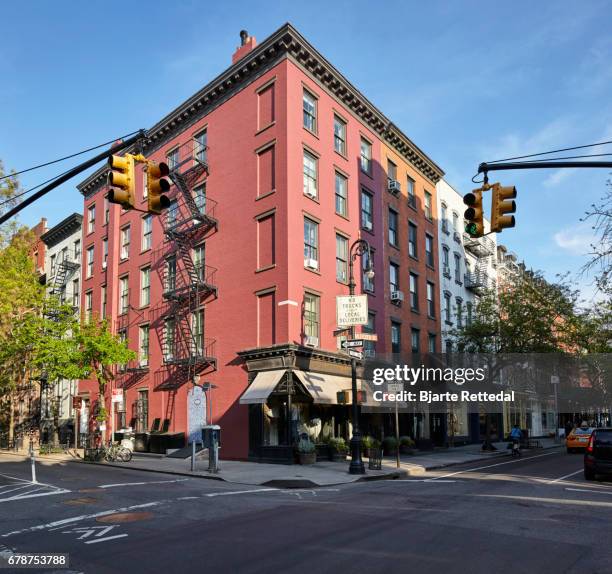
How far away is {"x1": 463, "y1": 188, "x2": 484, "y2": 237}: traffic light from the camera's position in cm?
1205

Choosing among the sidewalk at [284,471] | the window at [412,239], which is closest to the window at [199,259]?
the sidewalk at [284,471]

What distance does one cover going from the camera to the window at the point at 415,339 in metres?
38.3

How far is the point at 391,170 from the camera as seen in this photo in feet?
125

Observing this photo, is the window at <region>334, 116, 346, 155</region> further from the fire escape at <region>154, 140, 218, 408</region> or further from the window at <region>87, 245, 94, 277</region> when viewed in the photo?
the window at <region>87, 245, 94, 277</region>

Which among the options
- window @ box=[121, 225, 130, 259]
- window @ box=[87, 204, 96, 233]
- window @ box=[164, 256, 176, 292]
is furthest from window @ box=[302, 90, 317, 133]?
window @ box=[87, 204, 96, 233]

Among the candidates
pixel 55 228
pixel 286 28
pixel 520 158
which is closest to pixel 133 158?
pixel 520 158

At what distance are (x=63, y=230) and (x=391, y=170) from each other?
27.0 meters

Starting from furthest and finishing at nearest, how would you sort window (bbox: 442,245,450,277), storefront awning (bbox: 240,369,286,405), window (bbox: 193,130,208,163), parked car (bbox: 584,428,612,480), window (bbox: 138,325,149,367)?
window (bbox: 442,245,450,277)
window (bbox: 138,325,149,367)
window (bbox: 193,130,208,163)
storefront awning (bbox: 240,369,286,405)
parked car (bbox: 584,428,612,480)

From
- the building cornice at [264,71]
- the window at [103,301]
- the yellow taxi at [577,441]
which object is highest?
the building cornice at [264,71]

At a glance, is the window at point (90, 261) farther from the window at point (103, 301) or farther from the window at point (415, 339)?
the window at point (415, 339)

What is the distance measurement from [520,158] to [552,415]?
2872 inches

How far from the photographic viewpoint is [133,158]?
1006 centimetres

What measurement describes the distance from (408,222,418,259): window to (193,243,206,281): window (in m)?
14.1

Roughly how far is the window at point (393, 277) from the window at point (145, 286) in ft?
47.1
